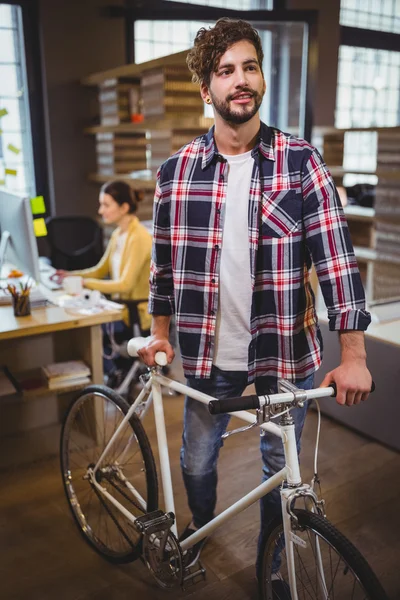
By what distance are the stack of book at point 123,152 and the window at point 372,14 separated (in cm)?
280

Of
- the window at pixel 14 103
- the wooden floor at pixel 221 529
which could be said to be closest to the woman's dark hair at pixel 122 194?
Answer: the wooden floor at pixel 221 529

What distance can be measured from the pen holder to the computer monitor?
27 cm

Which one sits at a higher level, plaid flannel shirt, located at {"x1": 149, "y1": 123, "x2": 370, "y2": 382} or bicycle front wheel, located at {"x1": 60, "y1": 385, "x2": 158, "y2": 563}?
plaid flannel shirt, located at {"x1": 149, "y1": 123, "x2": 370, "y2": 382}

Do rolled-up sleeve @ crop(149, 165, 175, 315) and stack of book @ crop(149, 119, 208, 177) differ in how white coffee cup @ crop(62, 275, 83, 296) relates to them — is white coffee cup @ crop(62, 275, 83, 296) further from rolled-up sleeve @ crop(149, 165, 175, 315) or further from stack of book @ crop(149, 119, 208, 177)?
stack of book @ crop(149, 119, 208, 177)

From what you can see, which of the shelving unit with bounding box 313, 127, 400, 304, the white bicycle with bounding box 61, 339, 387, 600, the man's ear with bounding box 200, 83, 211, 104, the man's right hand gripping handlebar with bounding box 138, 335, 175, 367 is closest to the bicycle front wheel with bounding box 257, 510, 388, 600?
the white bicycle with bounding box 61, 339, 387, 600

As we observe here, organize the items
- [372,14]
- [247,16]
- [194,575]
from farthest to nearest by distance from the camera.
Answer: [372,14], [247,16], [194,575]

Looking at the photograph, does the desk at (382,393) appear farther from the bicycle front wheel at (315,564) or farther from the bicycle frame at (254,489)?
the bicycle frame at (254,489)

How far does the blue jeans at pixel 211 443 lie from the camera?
1.58 m

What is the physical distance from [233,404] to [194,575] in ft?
2.56

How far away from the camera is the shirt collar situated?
1.43 metres

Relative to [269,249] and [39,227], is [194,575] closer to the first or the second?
[269,249]

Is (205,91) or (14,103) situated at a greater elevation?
(14,103)

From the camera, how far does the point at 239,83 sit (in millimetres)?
1384

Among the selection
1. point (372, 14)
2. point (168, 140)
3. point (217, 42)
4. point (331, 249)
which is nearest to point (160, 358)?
point (331, 249)
